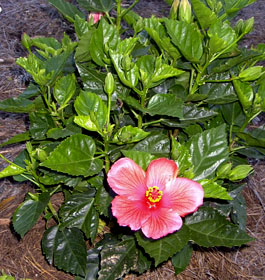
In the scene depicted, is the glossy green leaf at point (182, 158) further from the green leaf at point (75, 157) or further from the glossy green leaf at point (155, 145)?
the green leaf at point (75, 157)

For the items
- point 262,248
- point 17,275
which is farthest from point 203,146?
point 17,275

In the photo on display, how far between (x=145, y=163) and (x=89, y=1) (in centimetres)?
68

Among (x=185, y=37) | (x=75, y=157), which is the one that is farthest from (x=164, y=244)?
(x=185, y=37)

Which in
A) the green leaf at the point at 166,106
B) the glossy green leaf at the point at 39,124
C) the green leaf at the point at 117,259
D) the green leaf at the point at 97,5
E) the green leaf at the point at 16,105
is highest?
the green leaf at the point at 97,5

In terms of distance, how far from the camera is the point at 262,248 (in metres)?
1.72

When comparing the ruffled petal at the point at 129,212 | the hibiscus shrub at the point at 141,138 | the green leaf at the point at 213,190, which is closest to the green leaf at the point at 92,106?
the hibiscus shrub at the point at 141,138

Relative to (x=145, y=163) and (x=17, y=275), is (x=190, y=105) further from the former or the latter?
(x=17, y=275)

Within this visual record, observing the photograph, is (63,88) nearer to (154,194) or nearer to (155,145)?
(155,145)

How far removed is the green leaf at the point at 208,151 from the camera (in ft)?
3.78

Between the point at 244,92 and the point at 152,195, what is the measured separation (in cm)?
47

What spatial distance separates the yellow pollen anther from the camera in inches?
39.2

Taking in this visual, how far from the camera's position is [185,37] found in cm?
112

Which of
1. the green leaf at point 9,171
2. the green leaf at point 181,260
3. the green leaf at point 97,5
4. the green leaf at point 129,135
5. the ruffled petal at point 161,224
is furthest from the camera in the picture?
the green leaf at point 97,5

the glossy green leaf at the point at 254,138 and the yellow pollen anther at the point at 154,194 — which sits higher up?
the yellow pollen anther at the point at 154,194
